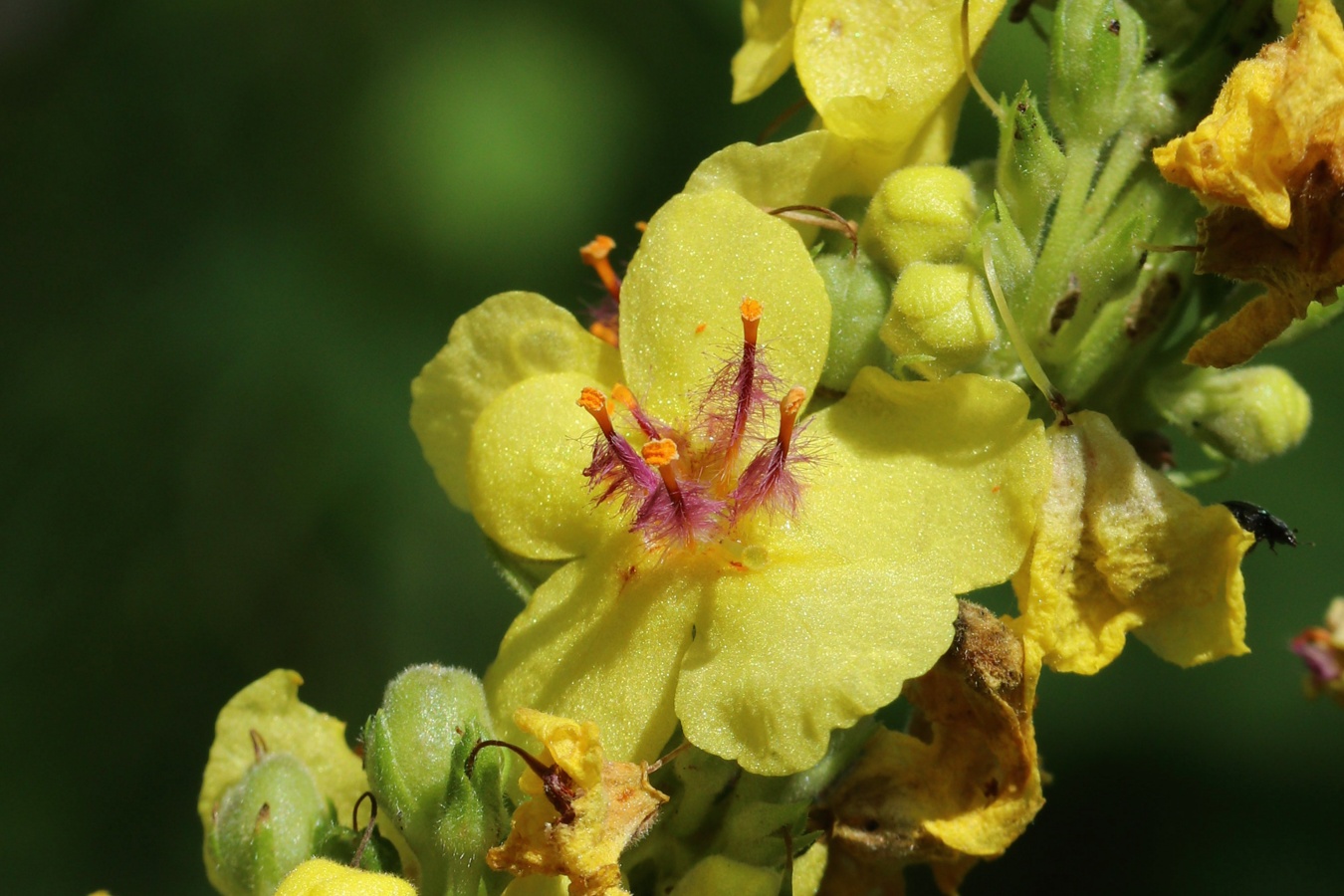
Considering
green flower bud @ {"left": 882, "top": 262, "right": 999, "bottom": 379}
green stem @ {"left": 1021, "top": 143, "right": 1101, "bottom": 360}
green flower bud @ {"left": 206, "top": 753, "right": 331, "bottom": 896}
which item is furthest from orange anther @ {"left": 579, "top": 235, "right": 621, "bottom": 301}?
green flower bud @ {"left": 206, "top": 753, "right": 331, "bottom": 896}

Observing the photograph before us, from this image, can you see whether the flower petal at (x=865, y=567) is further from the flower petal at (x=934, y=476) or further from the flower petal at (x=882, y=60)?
the flower petal at (x=882, y=60)

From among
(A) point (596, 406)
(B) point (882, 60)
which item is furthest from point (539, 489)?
(B) point (882, 60)

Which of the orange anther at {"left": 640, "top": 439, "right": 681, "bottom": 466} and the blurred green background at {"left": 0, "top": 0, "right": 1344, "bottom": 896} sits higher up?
the orange anther at {"left": 640, "top": 439, "right": 681, "bottom": 466}

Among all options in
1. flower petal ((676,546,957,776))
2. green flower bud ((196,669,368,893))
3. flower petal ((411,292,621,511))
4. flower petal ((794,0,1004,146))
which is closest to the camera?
flower petal ((676,546,957,776))

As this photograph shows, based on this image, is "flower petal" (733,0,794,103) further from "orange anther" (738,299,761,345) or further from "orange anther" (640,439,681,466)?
"orange anther" (640,439,681,466)

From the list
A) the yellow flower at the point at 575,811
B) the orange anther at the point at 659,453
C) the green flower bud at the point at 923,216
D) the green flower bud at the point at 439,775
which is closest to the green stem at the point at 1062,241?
the green flower bud at the point at 923,216

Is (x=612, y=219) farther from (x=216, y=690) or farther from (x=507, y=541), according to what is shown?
(x=507, y=541)

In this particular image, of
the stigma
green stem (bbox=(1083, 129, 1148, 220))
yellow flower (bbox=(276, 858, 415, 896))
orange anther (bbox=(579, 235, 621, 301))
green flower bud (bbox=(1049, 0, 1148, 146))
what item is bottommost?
yellow flower (bbox=(276, 858, 415, 896))

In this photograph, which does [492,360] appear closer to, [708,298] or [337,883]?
[708,298]
